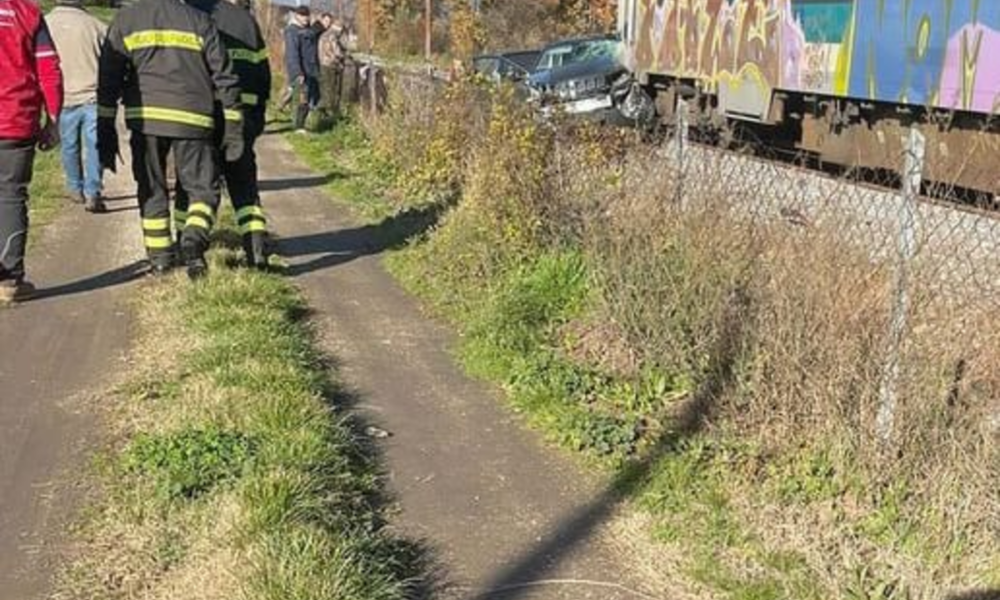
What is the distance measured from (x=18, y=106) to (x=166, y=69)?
88 centimetres

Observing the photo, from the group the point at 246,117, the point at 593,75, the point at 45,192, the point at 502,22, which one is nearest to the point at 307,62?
the point at 593,75

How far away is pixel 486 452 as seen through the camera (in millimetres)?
5000

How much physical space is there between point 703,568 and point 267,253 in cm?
494

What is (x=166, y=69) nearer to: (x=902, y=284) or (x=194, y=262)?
(x=194, y=262)

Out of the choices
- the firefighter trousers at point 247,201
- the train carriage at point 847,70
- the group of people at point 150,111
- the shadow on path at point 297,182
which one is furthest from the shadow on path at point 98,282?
the train carriage at point 847,70

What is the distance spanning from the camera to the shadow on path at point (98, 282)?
732cm

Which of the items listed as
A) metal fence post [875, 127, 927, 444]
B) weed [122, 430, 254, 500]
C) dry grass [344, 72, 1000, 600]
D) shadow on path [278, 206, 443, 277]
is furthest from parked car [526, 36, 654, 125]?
weed [122, 430, 254, 500]

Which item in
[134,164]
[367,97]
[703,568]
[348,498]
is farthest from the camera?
[367,97]

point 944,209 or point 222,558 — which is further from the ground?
point 944,209

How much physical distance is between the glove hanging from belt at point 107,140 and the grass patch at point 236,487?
5.64 feet

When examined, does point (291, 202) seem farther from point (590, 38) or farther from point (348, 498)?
point (590, 38)

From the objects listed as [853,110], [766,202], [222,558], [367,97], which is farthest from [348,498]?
[367,97]

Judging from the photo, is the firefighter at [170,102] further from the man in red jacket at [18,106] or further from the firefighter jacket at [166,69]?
Answer: the man in red jacket at [18,106]

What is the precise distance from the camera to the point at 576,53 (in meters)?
20.6
